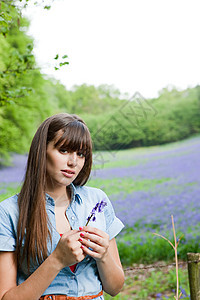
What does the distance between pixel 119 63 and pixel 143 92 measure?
505mm

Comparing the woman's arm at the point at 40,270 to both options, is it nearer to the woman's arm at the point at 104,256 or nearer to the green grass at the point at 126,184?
the woman's arm at the point at 104,256

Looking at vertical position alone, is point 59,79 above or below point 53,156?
above

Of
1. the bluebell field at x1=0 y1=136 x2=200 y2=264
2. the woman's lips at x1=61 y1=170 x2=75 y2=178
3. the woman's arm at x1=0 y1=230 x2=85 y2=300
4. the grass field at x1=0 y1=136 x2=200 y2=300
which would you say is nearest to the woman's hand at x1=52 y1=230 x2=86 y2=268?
the woman's arm at x1=0 y1=230 x2=85 y2=300

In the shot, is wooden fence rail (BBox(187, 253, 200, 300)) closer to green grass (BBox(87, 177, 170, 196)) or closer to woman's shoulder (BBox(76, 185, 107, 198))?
woman's shoulder (BBox(76, 185, 107, 198))

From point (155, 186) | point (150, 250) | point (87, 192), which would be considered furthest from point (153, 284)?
point (87, 192)

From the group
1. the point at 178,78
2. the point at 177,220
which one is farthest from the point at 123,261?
the point at 178,78

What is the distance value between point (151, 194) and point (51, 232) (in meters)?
3.82

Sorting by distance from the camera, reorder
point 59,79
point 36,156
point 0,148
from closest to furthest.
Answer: point 36,156 < point 0,148 < point 59,79

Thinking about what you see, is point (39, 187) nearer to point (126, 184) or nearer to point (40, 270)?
point (40, 270)

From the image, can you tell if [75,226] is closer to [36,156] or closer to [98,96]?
[36,156]

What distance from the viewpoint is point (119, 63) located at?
4.52 m

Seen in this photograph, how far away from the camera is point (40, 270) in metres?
0.71

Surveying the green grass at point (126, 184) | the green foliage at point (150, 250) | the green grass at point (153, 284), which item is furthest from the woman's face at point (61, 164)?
the green grass at point (126, 184)

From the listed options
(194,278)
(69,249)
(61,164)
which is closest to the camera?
(69,249)
